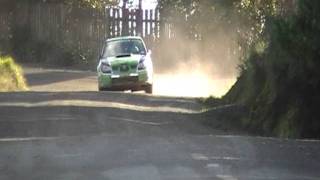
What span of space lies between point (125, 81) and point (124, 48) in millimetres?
1201

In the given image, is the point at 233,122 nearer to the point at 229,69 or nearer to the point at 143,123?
the point at 143,123

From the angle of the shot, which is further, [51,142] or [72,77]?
[72,77]

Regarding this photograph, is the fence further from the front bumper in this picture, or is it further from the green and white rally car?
the front bumper

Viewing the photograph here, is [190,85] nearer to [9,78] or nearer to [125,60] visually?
[125,60]

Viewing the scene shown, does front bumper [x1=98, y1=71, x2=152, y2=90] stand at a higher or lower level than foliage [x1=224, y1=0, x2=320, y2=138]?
lower

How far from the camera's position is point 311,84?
514 inches

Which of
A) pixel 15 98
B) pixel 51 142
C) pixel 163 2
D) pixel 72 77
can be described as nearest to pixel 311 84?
pixel 51 142

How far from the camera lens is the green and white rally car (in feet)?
74.0

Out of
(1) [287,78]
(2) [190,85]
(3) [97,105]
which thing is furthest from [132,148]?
(2) [190,85]

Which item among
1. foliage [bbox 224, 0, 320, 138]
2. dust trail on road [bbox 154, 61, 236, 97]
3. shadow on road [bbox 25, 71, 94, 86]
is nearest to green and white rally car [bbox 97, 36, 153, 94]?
dust trail on road [bbox 154, 61, 236, 97]

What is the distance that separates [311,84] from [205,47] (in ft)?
64.0

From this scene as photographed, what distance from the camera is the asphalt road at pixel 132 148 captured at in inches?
354

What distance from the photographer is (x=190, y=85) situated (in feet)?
93.1

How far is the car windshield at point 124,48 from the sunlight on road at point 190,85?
7.09 feet
